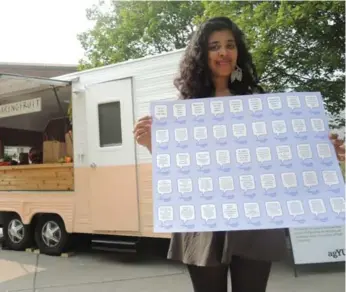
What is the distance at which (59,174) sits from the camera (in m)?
6.29

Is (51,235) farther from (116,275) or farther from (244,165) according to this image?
(244,165)

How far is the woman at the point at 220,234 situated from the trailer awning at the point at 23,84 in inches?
185

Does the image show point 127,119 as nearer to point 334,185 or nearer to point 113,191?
point 113,191

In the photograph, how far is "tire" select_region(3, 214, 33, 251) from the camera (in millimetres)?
6934

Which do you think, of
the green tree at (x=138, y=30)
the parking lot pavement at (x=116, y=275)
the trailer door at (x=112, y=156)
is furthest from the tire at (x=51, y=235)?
the green tree at (x=138, y=30)

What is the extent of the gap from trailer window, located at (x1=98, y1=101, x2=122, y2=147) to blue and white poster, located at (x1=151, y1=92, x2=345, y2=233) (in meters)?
3.95

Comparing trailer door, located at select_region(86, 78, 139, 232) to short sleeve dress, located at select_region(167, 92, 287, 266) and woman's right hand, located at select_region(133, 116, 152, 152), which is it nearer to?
woman's right hand, located at select_region(133, 116, 152, 152)

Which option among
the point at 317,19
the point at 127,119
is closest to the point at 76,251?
the point at 127,119

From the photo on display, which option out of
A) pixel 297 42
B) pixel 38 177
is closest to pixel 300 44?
pixel 297 42

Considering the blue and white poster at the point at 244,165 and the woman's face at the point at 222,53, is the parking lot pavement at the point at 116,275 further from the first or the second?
the woman's face at the point at 222,53

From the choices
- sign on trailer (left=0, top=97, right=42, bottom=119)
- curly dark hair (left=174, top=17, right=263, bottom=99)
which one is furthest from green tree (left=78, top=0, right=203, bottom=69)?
curly dark hair (left=174, top=17, right=263, bottom=99)

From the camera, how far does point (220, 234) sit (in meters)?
1.62

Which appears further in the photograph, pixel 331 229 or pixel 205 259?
pixel 331 229

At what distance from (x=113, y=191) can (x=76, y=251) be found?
1.74 metres
